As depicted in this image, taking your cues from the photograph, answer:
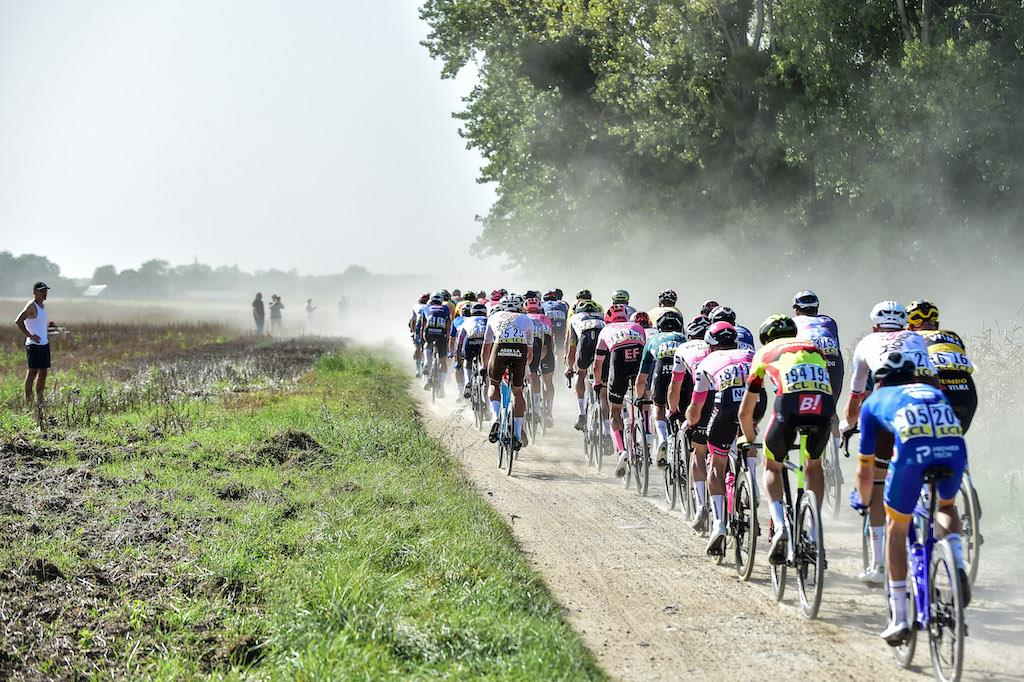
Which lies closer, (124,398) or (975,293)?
(124,398)

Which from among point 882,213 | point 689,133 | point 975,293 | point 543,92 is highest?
point 543,92

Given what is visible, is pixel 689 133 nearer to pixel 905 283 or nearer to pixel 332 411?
pixel 905 283

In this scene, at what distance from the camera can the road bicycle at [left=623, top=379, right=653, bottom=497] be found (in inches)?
485

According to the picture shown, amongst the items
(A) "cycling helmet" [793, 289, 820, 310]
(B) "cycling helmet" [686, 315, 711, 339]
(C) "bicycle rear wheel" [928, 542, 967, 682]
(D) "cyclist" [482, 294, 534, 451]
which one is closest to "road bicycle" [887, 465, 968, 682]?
(C) "bicycle rear wheel" [928, 542, 967, 682]

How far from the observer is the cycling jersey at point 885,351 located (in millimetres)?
7375

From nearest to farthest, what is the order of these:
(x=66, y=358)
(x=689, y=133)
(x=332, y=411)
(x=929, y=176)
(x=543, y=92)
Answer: (x=332, y=411)
(x=929, y=176)
(x=689, y=133)
(x=66, y=358)
(x=543, y=92)

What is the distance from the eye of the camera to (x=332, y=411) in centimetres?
1761

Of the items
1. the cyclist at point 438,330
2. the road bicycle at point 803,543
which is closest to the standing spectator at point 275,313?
the cyclist at point 438,330

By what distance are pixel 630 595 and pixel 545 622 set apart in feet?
4.47

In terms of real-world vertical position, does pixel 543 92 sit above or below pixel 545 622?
above

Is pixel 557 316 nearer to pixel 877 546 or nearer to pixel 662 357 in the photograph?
pixel 662 357

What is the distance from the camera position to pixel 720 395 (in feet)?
29.9

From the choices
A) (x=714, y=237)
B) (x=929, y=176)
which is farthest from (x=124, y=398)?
(x=714, y=237)

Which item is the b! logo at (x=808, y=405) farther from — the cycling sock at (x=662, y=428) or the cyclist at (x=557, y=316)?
the cyclist at (x=557, y=316)
